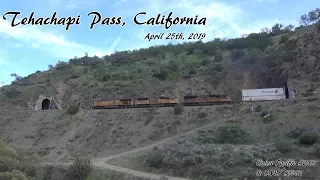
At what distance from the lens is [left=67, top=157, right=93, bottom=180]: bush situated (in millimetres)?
26547

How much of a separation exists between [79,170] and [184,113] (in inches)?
821

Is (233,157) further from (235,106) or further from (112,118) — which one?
(112,118)

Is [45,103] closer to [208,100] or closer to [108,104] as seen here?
[108,104]

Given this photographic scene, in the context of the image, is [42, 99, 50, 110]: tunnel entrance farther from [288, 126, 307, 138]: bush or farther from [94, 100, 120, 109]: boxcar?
[288, 126, 307, 138]: bush

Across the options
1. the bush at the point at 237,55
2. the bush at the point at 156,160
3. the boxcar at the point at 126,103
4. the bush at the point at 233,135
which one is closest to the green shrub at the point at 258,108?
the bush at the point at 233,135

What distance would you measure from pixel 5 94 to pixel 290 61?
180 feet

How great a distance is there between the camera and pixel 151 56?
101 meters

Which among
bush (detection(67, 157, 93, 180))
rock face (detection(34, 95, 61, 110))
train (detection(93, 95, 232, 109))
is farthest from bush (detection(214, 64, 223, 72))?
bush (detection(67, 157, 93, 180))

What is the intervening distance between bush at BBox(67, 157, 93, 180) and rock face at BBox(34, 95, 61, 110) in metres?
44.3

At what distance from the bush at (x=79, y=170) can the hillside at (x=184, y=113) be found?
3.98 meters

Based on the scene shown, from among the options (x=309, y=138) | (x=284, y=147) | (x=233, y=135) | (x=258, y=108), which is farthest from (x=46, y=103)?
(x=309, y=138)

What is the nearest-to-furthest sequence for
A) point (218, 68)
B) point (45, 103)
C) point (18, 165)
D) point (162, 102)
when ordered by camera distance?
1. point (18, 165)
2. point (162, 102)
3. point (218, 68)
4. point (45, 103)

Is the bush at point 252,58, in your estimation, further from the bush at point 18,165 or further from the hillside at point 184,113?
the bush at point 18,165

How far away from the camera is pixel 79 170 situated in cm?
2667
